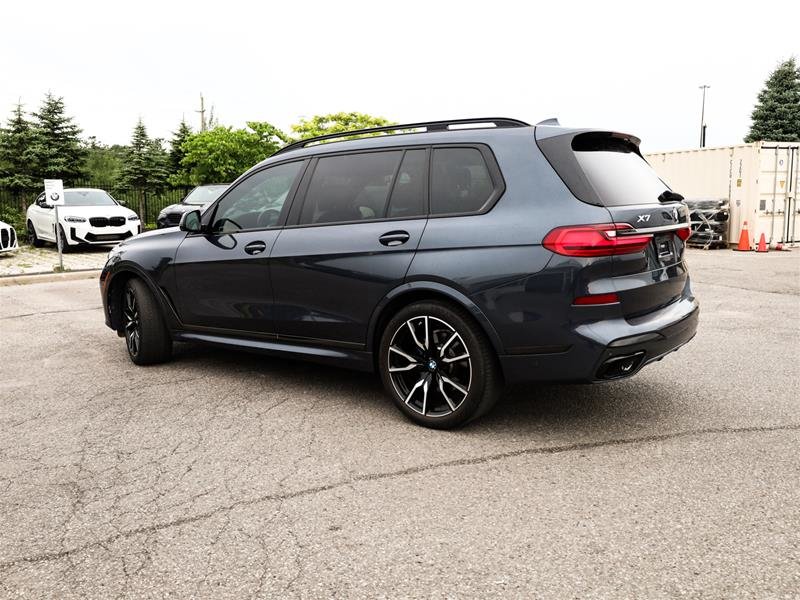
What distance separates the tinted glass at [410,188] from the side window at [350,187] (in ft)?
0.22

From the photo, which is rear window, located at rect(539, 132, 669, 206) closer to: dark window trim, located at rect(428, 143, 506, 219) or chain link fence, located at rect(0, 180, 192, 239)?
dark window trim, located at rect(428, 143, 506, 219)

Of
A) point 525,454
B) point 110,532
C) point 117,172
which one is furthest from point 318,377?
point 117,172

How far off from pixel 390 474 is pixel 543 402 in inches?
63.1

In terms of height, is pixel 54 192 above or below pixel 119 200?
above

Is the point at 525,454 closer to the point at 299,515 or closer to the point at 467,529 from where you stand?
the point at 467,529

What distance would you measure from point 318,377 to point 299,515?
2531 millimetres

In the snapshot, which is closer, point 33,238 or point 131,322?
point 131,322

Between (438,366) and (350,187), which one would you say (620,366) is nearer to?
(438,366)

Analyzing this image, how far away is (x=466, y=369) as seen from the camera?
14.3ft

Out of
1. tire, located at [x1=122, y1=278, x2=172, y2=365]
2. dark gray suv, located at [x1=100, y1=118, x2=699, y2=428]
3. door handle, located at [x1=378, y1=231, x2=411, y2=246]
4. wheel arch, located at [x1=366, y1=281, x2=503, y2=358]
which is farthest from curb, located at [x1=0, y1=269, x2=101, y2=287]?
Result: door handle, located at [x1=378, y1=231, x2=411, y2=246]

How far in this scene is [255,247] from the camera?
534cm

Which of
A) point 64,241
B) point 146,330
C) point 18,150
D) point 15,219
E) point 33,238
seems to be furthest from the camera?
point 18,150

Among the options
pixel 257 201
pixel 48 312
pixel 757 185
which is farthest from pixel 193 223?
pixel 757 185

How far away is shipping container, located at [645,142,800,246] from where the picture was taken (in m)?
18.7
